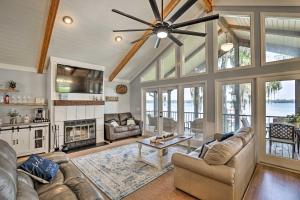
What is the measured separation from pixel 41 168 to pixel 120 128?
370 cm

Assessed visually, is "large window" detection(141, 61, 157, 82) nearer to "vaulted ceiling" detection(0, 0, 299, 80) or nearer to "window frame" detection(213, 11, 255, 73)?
"vaulted ceiling" detection(0, 0, 299, 80)

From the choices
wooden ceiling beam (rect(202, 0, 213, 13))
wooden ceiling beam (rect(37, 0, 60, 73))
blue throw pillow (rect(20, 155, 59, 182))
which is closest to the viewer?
blue throw pillow (rect(20, 155, 59, 182))

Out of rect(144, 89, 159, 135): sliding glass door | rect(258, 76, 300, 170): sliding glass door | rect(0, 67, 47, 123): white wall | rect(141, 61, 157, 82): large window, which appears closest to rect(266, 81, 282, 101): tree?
rect(258, 76, 300, 170): sliding glass door

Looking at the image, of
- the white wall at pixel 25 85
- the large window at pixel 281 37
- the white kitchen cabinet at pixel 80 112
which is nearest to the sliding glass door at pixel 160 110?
the white kitchen cabinet at pixel 80 112

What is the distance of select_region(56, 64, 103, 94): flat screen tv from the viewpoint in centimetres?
470

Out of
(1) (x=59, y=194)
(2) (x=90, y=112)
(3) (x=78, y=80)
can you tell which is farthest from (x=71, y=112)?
(1) (x=59, y=194)

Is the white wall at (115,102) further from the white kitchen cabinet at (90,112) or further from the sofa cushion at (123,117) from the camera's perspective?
the white kitchen cabinet at (90,112)

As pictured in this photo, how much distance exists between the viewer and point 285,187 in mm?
2621

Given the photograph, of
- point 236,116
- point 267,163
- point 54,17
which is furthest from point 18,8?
point 267,163

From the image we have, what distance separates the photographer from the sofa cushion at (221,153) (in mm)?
2031

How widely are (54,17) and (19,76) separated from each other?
222 centimetres

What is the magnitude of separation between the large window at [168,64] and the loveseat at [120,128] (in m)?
2.17

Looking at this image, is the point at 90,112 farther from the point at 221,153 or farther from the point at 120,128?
the point at 221,153

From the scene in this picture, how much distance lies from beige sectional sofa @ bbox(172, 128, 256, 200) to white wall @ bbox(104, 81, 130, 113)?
15.0 feet
